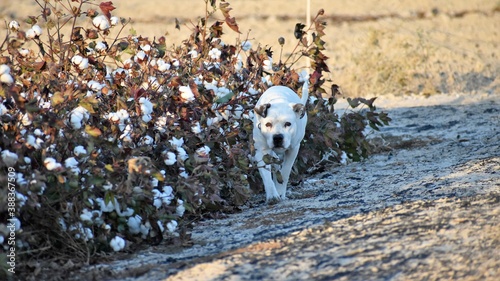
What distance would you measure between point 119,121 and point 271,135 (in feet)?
5.62

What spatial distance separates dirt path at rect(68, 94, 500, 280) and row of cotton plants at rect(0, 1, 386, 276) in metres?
0.30

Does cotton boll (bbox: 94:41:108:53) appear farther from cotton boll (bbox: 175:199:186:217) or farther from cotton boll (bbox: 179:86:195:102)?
cotton boll (bbox: 175:199:186:217)

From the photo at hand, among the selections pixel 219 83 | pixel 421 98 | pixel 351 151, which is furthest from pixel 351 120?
pixel 421 98

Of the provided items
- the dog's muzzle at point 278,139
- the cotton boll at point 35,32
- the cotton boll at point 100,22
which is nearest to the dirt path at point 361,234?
the dog's muzzle at point 278,139

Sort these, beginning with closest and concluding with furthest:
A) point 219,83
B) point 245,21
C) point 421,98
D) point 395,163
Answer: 1. point 219,83
2. point 395,163
3. point 421,98
4. point 245,21

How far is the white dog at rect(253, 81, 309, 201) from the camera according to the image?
7414 mm

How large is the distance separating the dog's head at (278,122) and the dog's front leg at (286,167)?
22 centimetres

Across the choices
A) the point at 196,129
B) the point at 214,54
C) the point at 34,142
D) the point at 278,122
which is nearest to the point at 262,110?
the point at 278,122

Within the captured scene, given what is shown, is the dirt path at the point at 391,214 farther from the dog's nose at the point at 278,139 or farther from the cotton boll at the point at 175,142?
the cotton boll at the point at 175,142

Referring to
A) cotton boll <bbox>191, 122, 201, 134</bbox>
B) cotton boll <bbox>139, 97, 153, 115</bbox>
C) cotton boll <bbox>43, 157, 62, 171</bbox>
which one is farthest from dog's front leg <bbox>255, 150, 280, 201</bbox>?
cotton boll <bbox>43, 157, 62, 171</bbox>

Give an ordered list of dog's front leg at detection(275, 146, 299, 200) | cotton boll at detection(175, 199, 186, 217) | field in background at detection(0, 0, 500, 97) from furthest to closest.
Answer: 1. field in background at detection(0, 0, 500, 97)
2. dog's front leg at detection(275, 146, 299, 200)
3. cotton boll at detection(175, 199, 186, 217)

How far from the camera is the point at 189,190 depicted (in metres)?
6.08

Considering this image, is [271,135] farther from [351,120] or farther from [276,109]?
[351,120]

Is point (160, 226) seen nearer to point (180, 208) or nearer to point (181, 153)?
point (180, 208)
